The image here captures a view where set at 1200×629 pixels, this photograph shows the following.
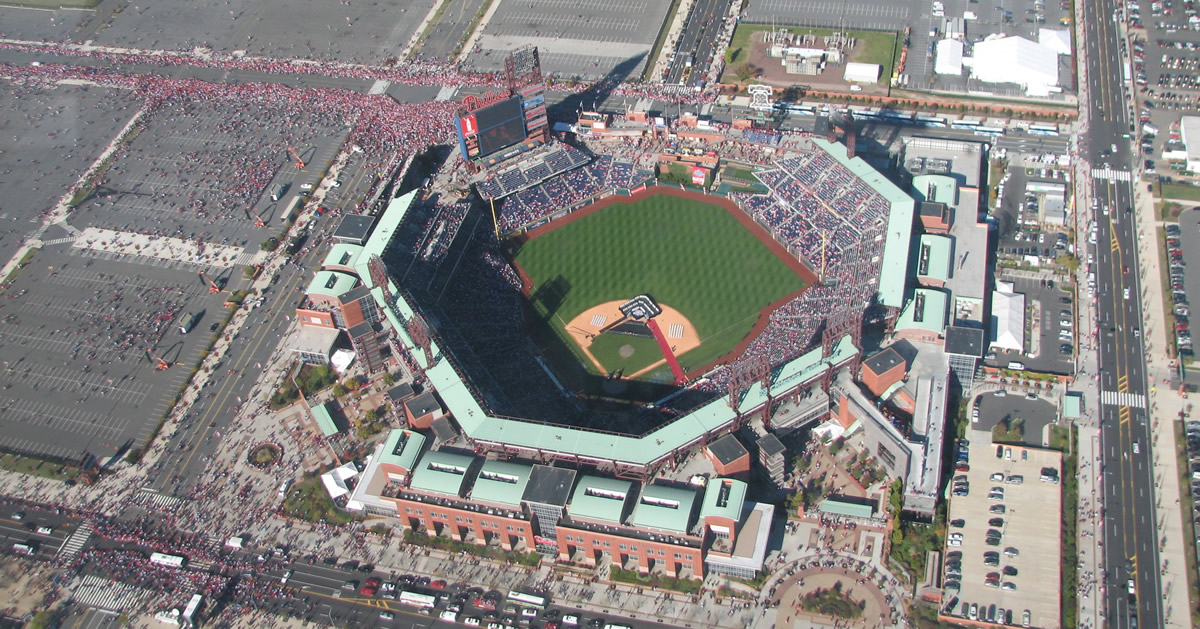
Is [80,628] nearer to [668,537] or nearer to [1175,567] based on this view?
[668,537]

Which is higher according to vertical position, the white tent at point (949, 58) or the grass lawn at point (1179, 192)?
the white tent at point (949, 58)

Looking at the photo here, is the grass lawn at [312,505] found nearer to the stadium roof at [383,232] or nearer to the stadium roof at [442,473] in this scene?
the stadium roof at [442,473]

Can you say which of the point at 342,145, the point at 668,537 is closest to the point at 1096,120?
the point at 668,537

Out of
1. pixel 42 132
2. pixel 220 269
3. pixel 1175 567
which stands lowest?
pixel 1175 567

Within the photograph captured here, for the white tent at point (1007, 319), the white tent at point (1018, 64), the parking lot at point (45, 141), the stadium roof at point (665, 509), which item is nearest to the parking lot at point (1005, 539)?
the white tent at point (1007, 319)

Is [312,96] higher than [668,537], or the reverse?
[312,96]

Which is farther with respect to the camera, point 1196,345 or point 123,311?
point 123,311
